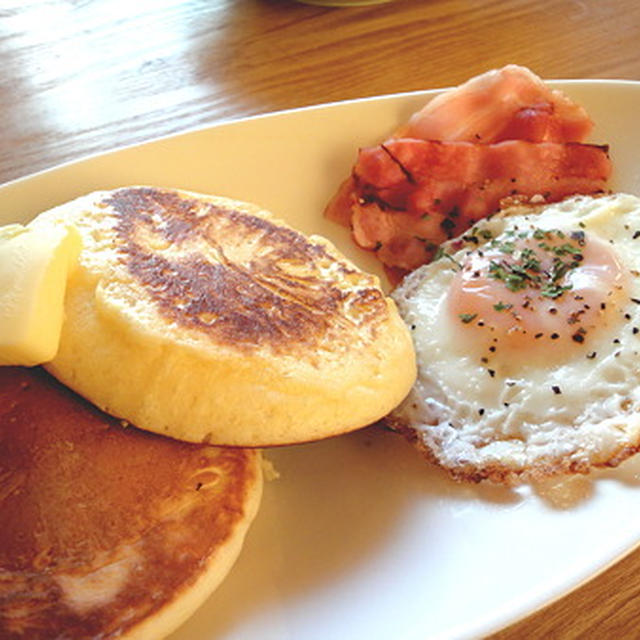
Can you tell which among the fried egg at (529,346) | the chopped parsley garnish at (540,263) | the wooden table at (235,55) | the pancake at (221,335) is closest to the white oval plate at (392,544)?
the fried egg at (529,346)

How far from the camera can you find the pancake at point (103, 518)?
1130 millimetres

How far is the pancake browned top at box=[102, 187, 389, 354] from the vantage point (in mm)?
1324

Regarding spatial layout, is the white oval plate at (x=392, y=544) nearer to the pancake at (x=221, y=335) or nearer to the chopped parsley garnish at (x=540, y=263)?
the pancake at (x=221, y=335)

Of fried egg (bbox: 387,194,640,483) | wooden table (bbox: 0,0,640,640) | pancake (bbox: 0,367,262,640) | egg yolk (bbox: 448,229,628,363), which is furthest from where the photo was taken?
wooden table (bbox: 0,0,640,640)

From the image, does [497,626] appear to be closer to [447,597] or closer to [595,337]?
[447,597]

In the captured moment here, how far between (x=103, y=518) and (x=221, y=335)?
0.34m

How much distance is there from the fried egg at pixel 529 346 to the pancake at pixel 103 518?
0.44 m

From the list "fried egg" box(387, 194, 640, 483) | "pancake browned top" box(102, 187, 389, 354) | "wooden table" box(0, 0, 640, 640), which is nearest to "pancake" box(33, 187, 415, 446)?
"pancake browned top" box(102, 187, 389, 354)

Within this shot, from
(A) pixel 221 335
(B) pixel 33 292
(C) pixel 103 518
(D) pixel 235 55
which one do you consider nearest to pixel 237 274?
(A) pixel 221 335

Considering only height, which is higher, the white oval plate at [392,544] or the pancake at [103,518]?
the pancake at [103,518]

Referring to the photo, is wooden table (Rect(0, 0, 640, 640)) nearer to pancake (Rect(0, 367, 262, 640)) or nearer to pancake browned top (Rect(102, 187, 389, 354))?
pancake browned top (Rect(102, 187, 389, 354))

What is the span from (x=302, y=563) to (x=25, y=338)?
617mm

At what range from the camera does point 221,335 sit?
1.28 metres

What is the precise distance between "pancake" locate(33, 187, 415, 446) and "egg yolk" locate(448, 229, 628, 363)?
0.74 ft
